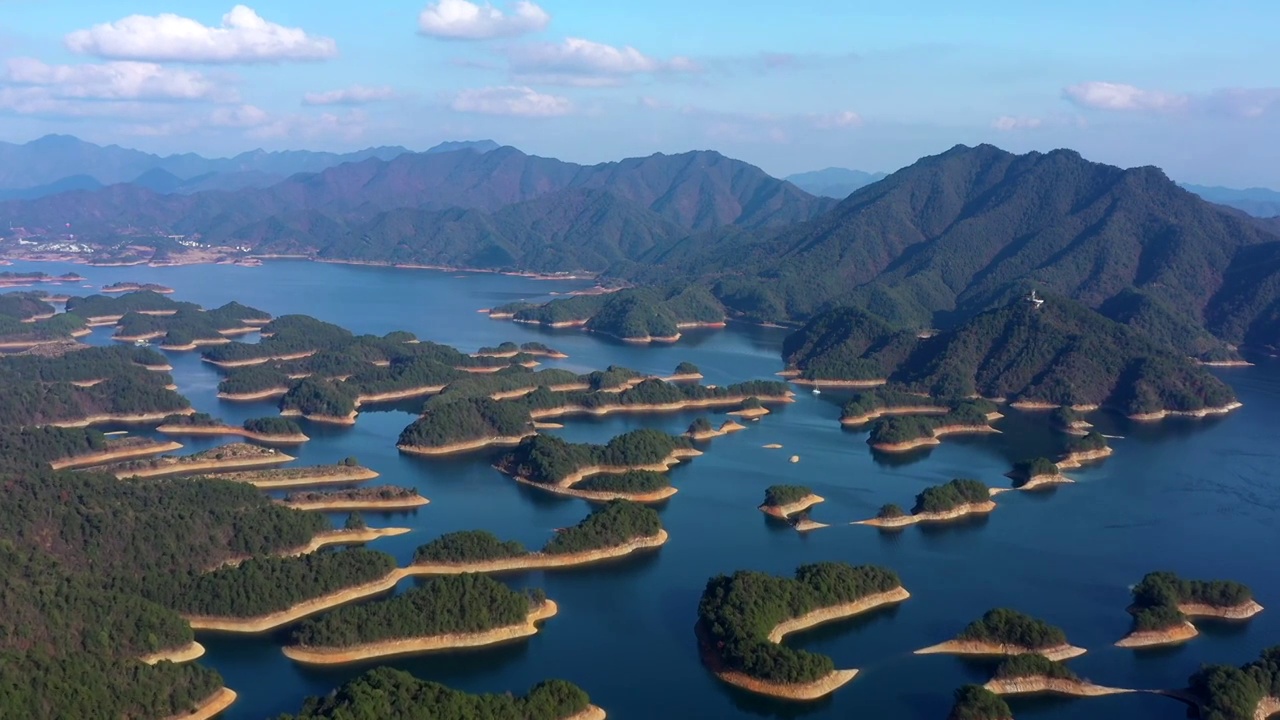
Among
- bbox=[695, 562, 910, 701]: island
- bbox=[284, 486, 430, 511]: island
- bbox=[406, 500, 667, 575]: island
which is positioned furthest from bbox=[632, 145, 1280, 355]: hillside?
bbox=[284, 486, 430, 511]: island

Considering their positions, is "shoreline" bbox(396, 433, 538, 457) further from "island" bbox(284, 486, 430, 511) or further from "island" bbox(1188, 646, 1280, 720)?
"island" bbox(1188, 646, 1280, 720)

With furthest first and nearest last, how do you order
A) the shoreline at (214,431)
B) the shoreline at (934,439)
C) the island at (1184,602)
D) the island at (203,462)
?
the shoreline at (934,439), the shoreline at (214,431), the island at (203,462), the island at (1184,602)

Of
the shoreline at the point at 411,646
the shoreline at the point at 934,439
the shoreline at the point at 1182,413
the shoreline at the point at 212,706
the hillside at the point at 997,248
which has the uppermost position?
the hillside at the point at 997,248

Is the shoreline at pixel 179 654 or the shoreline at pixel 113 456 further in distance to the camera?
the shoreline at pixel 113 456

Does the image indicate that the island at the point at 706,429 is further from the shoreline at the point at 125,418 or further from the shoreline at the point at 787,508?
the shoreline at the point at 125,418

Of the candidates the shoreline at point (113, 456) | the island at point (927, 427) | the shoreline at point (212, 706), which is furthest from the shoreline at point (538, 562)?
the shoreline at point (113, 456)

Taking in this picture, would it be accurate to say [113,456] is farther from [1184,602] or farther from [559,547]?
[1184,602]

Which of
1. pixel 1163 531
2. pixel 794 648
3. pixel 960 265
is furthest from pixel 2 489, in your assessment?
pixel 960 265
